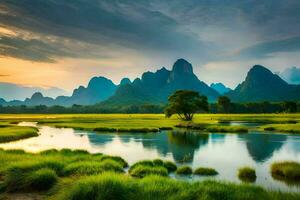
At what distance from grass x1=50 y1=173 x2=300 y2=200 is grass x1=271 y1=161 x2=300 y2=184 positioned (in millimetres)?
9525

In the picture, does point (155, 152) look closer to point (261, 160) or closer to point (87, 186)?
point (261, 160)

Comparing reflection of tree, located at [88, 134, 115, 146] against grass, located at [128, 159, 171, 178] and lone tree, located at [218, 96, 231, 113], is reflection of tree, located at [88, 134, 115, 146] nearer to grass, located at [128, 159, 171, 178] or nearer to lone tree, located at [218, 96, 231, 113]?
grass, located at [128, 159, 171, 178]

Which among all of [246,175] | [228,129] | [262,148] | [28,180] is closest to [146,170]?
[246,175]

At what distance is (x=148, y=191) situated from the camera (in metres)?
15.9

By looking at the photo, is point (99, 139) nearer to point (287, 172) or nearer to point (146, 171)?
point (146, 171)

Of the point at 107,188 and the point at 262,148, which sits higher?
the point at 107,188

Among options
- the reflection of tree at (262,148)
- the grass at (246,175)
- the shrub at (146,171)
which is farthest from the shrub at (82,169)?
the reflection of tree at (262,148)

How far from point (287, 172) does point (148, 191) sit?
16.4m

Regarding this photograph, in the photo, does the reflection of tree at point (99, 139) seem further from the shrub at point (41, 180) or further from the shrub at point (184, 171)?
the shrub at point (41, 180)

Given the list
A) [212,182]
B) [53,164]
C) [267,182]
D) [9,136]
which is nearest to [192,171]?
[267,182]

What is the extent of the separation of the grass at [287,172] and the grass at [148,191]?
9.52m

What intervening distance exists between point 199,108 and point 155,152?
5955 cm

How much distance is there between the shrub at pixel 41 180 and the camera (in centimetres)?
1834

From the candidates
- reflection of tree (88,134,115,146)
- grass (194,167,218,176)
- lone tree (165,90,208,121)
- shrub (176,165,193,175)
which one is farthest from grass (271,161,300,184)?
lone tree (165,90,208,121)
